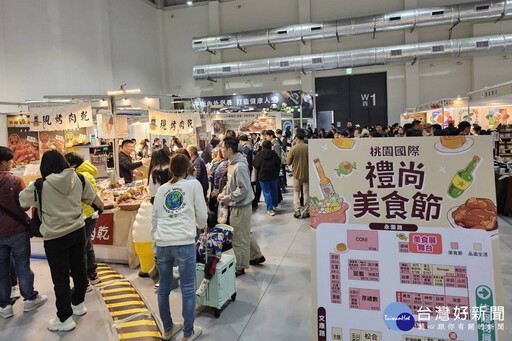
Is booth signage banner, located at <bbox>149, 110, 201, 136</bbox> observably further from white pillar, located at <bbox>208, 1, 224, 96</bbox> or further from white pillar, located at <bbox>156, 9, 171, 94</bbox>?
white pillar, located at <bbox>156, 9, 171, 94</bbox>

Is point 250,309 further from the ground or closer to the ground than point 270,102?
closer to the ground

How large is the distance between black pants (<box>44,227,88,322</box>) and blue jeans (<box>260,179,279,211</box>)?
13.5 ft

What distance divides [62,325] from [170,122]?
5.72 meters

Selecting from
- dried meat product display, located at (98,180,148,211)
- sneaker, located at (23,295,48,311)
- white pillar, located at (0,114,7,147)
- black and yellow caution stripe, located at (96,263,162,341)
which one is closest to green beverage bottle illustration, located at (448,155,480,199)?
black and yellow caution stripe, located at (96,263,162,341)

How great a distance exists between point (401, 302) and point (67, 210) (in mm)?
2672

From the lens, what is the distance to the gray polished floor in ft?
9.95

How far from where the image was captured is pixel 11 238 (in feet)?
10.9

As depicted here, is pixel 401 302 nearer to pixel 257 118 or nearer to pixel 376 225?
pixel 376 225

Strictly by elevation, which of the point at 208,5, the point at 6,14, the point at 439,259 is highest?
the point at 208,5

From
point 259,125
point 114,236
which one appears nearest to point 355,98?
point 259,125

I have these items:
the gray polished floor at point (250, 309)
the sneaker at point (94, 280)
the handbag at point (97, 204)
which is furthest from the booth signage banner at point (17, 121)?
the handbag at point (97, 204)

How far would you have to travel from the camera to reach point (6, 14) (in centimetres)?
1131

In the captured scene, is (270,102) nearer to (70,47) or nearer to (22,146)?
(70,47)

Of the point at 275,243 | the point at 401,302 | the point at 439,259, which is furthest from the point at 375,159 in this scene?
the point at 275,243
